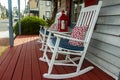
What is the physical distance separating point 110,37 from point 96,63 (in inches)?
26.2

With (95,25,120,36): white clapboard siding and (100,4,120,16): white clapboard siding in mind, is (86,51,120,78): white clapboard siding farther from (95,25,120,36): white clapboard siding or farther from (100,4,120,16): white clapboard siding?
(100,4,120,16): white clapboard siding

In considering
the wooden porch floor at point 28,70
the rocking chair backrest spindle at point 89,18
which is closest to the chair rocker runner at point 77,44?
the rocking chair backrest spindle at point 89,18

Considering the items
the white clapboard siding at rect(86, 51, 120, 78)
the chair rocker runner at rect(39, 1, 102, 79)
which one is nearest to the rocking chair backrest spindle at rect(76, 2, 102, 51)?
the chair rocker runner at rect(39, 1, 102, 79)

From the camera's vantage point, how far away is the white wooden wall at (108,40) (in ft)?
8.89

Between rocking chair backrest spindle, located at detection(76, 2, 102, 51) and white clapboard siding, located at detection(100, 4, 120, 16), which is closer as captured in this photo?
white clapboard siding, located at detection(100, 4, 120, 16)

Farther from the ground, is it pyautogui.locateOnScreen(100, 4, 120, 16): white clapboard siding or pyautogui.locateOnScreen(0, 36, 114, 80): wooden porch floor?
pyautogui.locateOnScreen(100, 4, 120, 16): white clapboard siding

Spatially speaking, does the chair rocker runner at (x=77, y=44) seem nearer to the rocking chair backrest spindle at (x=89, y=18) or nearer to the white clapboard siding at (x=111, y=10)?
the rocking chair backrest spindle at (x=89, y=18)

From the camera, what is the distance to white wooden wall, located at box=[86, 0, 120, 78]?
2709 mm

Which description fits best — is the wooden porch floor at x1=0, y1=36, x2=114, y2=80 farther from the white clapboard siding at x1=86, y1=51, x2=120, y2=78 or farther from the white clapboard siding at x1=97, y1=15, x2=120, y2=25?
the white clapboard siding at x1=97, y1=15, x2=120, y2=25

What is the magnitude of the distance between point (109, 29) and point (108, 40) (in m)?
0.17

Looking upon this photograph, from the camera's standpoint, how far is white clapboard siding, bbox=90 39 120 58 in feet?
8.80

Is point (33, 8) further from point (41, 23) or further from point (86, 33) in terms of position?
point (86, 33)

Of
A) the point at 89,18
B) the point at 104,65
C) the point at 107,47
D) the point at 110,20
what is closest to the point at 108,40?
the point at 107,47

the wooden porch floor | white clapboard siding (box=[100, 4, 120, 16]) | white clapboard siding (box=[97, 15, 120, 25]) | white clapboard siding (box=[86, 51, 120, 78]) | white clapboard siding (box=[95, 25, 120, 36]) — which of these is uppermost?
white clapboard siding (box=[100, 4, 120, 16])
